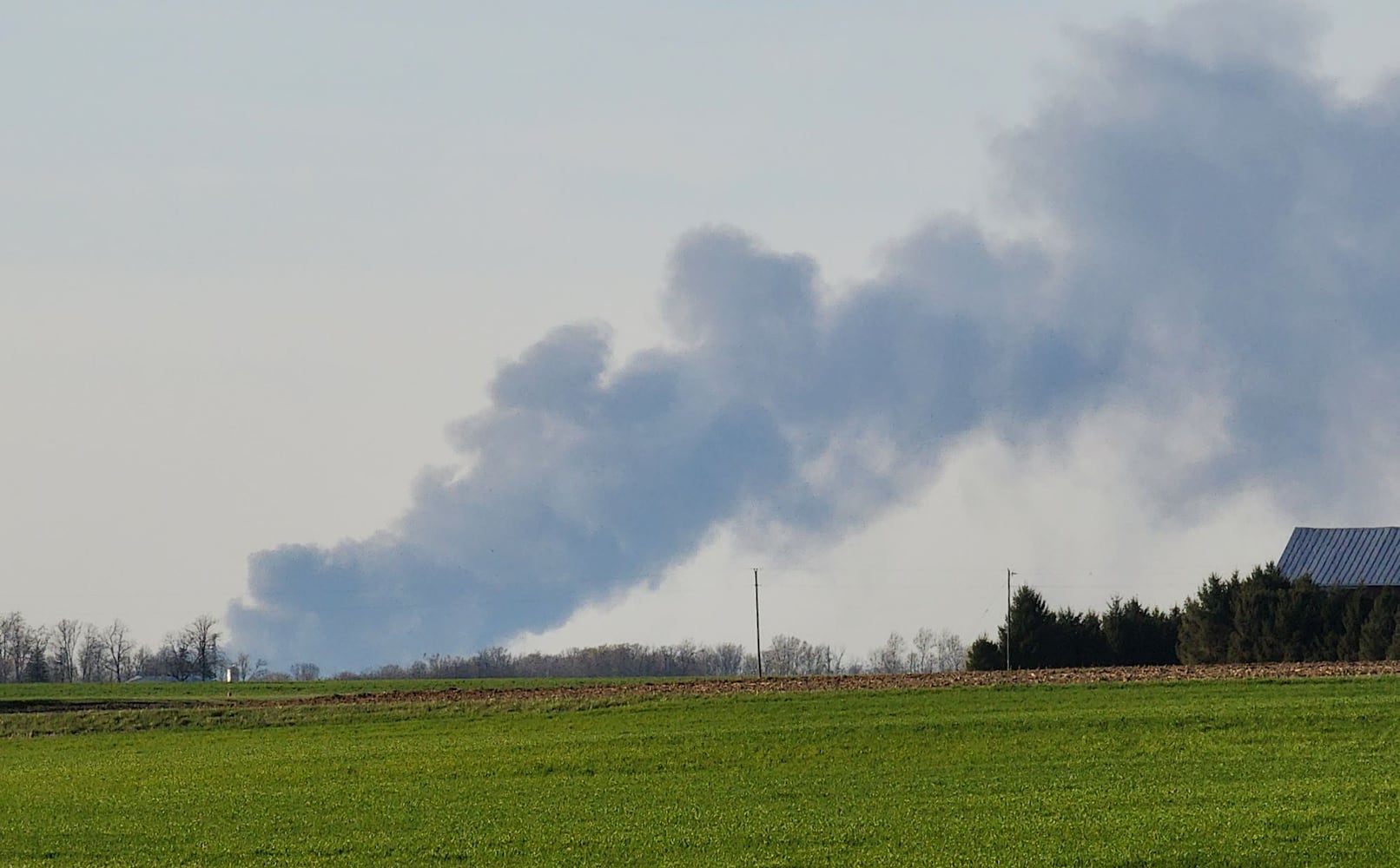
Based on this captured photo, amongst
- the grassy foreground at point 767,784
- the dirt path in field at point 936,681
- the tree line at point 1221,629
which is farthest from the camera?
the tree line at point 1221,629

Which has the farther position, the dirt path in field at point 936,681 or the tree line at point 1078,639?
the tree line at point 1078,639

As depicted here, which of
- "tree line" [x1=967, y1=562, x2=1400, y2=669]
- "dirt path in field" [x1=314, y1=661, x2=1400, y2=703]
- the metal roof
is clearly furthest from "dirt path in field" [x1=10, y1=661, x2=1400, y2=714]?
the metal roof

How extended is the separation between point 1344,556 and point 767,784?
57.0 metres

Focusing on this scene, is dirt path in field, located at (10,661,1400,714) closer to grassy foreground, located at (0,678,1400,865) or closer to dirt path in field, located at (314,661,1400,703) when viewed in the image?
dirt path in field, located at (314,661,1400,703)

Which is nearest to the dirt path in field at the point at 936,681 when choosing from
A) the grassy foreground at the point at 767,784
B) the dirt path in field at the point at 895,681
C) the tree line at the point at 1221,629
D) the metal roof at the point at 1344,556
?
the dirt path in field at the point at 895,681

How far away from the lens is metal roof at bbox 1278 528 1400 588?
75.6 meters

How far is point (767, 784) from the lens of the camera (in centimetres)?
2831

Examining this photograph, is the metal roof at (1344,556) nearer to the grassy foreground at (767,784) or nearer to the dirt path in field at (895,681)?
the dirt path in field at (895,681)

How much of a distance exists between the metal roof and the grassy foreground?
33.7 meters

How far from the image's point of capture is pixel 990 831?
844 inches

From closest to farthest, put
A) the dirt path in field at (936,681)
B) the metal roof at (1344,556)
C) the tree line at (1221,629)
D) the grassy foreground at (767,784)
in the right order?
the grassy foreground at (767,784)
the dirt path in field at (936,681)
the tree line at (1221,629)
the metal roof at (1344,556)

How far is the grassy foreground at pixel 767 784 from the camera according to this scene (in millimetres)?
20844

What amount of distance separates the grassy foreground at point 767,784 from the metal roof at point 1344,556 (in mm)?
33731

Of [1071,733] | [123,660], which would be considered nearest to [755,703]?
[1071,733]
